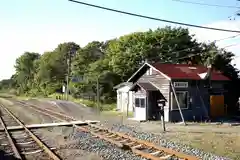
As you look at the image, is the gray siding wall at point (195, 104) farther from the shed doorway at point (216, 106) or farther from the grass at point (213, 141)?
the grass at point (213, 141)

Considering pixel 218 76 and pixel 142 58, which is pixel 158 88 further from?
pixel 142 58

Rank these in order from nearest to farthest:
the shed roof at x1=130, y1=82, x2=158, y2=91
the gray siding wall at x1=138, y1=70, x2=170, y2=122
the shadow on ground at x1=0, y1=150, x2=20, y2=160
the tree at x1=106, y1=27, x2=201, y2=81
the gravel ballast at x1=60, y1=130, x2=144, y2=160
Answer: the shadow on ground at x1=0, y1=150, x2=20, y2=160, the gravel ballast at x1=60, y1=130, x2=144, y2=160, the gray siding wall at x1=138, y1=70, x2=170, y2=122, the shed roof at x1=130, y1=82, x2=158, y2=91, the tree at x1=106, y1=27, x2=201, y2=81

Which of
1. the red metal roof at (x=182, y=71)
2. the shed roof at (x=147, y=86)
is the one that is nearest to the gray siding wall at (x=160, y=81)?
the shed roof at (x=147, y=86)

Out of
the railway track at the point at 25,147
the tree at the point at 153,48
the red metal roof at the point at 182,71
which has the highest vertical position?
the tree at the point at 153,48

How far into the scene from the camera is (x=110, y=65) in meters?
56.8

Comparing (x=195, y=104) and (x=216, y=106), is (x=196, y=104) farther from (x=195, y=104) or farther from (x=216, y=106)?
(x=216, y=106)

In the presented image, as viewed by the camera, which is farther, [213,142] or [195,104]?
[195,104]

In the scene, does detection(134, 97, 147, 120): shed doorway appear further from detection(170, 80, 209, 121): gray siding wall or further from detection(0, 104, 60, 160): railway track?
detection(0, 104, 60, 160): railway track

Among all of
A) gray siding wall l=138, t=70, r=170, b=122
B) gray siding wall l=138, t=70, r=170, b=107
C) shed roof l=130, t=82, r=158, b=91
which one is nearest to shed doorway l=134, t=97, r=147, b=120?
gray siding wall l=138, t=70, r=170, b=122

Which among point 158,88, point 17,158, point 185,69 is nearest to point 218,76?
point 185,69

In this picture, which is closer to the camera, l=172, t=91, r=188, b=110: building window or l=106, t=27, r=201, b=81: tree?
l=172, t=91, r=188, b=110: building window

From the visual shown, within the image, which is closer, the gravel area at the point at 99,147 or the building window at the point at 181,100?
the gravel area at the point at 99,147

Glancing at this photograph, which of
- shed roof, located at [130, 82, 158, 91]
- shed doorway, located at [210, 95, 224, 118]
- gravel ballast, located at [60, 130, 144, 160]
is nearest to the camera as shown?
gravel ballast, located at [60, 130, 144, 160]

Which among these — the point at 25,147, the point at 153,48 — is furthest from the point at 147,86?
the point at 153,48
